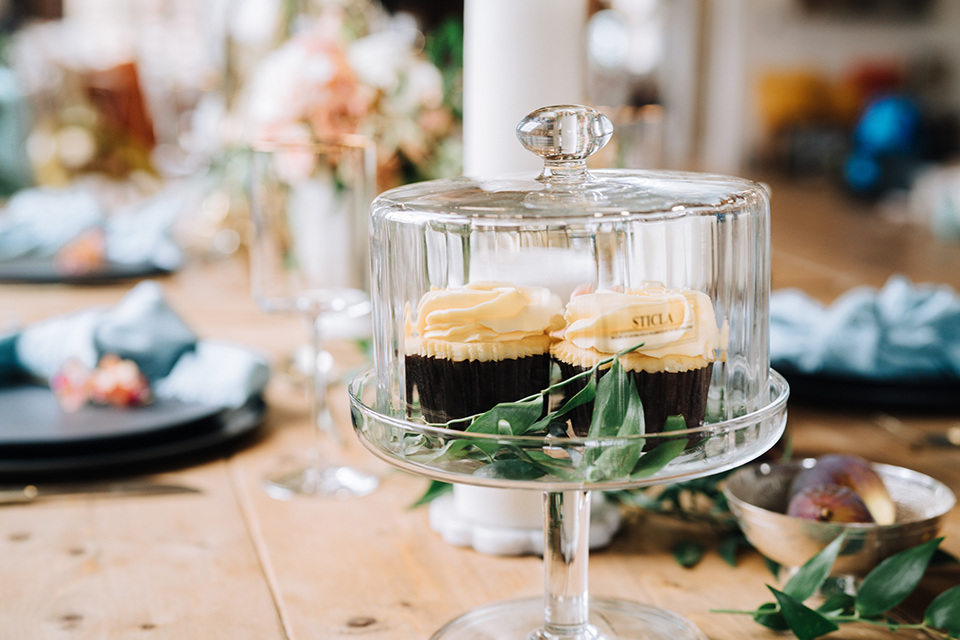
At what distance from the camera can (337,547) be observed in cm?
77

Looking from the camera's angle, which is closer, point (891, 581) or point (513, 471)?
point (513, 471)

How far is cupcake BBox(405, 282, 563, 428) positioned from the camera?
1.67ft

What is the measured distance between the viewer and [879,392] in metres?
1.05

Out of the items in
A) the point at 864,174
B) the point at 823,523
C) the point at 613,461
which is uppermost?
the point at 613,461

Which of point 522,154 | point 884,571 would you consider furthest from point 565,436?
point 522,154

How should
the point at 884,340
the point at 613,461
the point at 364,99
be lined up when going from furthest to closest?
the point at 364,99
the point at 884,340
the point at 613,461

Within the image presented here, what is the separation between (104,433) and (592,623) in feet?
1.68

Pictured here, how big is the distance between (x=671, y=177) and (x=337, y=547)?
0.40 metres

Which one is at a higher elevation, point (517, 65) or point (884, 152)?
point (517, 65)

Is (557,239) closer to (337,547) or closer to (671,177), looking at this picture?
(671,177)

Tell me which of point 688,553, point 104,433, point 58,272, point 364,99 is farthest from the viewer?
point 58,272

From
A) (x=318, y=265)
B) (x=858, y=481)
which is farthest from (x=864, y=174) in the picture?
(x=858, y=481)

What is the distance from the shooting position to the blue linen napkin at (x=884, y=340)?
1.04 metres

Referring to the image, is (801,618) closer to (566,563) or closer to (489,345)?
(566,563)
